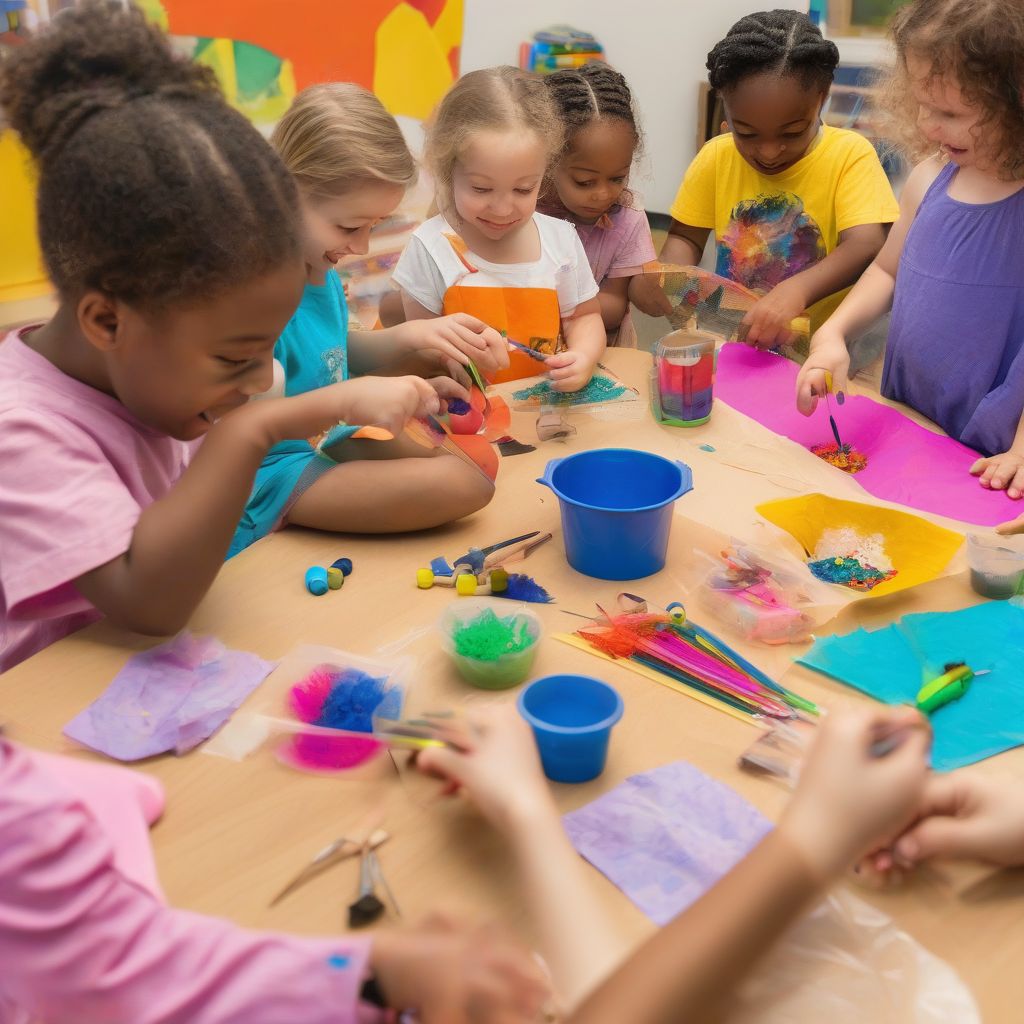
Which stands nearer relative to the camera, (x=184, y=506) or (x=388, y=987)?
(x=388, y=987)

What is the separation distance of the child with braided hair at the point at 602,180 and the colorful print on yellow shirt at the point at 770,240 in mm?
218

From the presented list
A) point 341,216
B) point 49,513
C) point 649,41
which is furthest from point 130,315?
point 649,41

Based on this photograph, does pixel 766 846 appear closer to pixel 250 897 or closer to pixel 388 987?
pixel 388 987

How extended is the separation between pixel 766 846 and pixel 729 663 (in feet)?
1.09

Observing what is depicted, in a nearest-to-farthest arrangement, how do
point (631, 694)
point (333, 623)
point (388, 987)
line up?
point (388, 987) → point (631, 694) → point (333, 623)

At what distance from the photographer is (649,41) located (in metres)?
3.47

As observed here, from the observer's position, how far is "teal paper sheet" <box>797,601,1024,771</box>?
0.82 m

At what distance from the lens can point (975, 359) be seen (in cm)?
159

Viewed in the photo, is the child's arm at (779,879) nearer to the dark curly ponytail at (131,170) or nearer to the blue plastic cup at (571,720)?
the blue plastic cup at (571,720)

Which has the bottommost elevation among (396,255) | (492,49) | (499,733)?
(396,255)

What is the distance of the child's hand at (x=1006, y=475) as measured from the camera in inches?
49.5

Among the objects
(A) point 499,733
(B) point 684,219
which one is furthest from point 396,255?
(A) point 499,733

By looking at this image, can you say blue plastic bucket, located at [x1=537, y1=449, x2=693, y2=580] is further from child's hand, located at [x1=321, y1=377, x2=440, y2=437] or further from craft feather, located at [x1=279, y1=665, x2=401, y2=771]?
craft feather, located at [x1=279, y1=665, x2=401, y2=771]

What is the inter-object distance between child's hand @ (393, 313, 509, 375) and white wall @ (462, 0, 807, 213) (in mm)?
2135
